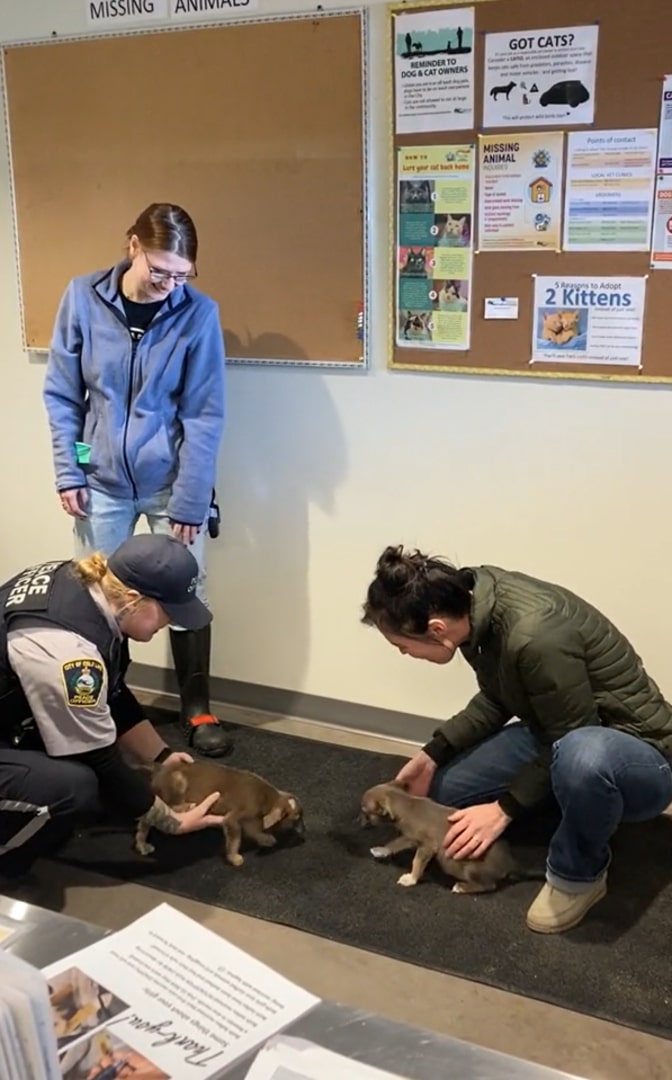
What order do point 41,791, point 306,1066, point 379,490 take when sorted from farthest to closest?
1. point 379,490
2. point 41,791
3. point 306,1066

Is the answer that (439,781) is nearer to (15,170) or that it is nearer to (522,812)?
(522,812)

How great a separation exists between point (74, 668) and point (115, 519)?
→ 89cm

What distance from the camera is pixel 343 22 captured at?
250 cm

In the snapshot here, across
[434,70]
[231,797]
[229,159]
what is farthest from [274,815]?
[434,70]

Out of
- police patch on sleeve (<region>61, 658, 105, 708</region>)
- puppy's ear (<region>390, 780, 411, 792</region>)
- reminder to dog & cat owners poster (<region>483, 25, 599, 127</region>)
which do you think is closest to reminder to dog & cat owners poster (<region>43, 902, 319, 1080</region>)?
police patch on sleeve (<region>61, 658, 105, 708</region>)

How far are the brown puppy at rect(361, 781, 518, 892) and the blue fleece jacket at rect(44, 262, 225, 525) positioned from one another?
96 centimetres

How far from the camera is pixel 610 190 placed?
2379mm

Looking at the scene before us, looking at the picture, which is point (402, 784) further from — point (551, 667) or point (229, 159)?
point (229, 159)

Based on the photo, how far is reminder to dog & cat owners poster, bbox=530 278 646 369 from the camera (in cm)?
243

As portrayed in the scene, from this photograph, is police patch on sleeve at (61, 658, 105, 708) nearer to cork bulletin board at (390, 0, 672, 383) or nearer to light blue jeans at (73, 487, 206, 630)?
light blue jeans at (73, 487, 206, 630)

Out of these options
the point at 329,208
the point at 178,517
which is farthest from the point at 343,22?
the point at 178,517

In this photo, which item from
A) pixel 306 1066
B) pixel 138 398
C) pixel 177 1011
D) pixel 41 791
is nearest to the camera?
pixel 306 1066

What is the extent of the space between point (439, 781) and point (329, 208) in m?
1.51

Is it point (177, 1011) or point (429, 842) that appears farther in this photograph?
point (429, 842)
